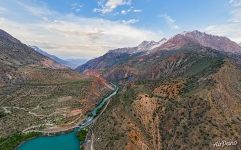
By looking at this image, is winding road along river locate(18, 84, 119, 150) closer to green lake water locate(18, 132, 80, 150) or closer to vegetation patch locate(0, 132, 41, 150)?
green lake water locate(18, 132, 80, 150)

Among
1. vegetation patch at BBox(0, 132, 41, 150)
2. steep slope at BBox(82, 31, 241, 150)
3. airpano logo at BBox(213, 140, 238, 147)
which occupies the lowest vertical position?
vegetation patch at BBox(0, 132, 41, 150)

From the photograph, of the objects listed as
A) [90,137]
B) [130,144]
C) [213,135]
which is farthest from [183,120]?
[90,137]

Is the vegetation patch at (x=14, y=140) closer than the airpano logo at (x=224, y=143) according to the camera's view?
No

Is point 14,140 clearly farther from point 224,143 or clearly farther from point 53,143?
point 224,143

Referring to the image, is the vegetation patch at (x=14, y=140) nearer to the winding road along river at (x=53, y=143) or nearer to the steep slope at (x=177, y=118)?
the winding road along river at (x=53, y=143)

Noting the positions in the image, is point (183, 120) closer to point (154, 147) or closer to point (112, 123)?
point (154, 147)

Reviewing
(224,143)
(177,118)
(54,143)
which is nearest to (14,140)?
(54,143)

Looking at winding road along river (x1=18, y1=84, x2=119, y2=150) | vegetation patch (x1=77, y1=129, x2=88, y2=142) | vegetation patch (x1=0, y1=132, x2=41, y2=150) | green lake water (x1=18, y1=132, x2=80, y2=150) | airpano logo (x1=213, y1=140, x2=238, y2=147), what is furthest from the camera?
vegetation patch (x1=77, y1=129, x2=88, y2=142)

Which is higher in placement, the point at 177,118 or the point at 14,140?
the point at 177,118

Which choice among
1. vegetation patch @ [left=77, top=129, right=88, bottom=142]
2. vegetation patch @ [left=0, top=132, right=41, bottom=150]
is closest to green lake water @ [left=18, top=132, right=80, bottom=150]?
vegetation patch @ [left=77, top=129, right=88, bottom=142]

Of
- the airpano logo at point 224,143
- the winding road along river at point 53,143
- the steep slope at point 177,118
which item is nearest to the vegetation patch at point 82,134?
the winding road along river at point 53,143

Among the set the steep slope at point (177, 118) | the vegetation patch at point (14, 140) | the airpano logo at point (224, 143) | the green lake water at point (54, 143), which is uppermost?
the steep slope at point (177, 118)
